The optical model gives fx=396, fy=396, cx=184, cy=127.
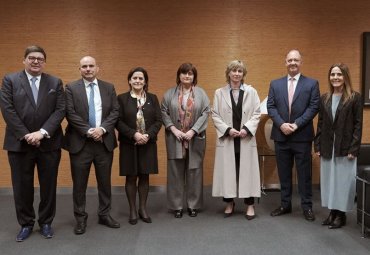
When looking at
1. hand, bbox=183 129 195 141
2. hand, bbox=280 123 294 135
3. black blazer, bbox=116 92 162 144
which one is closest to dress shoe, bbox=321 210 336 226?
hand, bbox=280 123 294 135

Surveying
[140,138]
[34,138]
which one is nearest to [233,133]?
[140,138]

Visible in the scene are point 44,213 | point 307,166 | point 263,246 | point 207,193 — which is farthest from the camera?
point 207,193

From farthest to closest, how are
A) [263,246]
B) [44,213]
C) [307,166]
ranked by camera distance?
[307,166] → [44,213] → [263,246]

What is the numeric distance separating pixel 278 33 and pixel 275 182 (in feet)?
6.69

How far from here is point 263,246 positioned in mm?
3312

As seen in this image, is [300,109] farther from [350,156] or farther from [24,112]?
[24,112]

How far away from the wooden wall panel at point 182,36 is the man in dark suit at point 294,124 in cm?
130

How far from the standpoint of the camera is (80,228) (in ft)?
12.0

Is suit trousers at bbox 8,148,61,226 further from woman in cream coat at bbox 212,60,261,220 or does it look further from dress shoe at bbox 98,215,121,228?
woman in cream coat at bbox 212,60,261,220

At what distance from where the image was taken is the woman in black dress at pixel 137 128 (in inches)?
152

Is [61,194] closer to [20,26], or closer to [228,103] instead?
[20,26]

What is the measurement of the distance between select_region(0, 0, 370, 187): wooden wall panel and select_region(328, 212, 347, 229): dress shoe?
2.12 metres

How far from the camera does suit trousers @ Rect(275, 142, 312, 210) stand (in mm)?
4057

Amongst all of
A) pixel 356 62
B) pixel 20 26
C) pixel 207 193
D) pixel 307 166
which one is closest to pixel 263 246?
pixel 307 166
